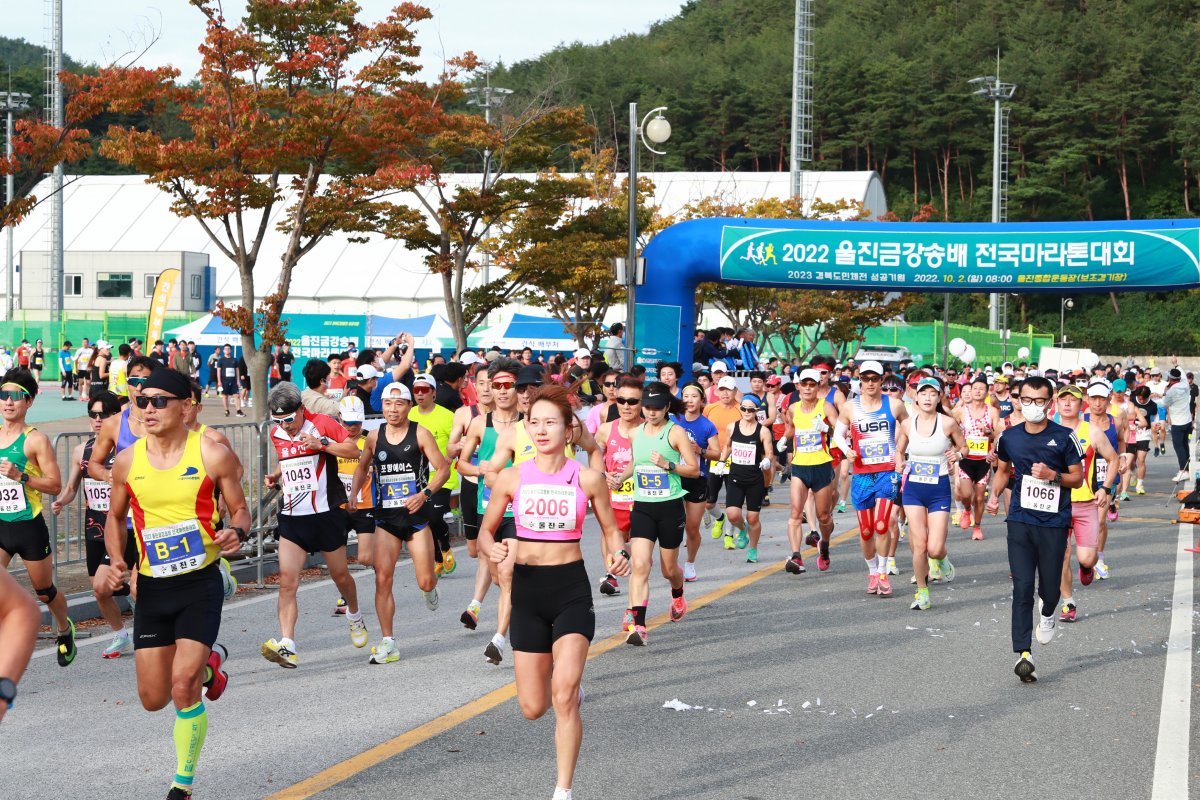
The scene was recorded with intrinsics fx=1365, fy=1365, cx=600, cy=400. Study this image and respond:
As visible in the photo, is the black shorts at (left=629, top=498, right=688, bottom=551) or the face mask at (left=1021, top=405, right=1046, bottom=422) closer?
the face mask at (left=1021, top=405, right=1046, bottom=422)

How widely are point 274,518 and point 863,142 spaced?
86428mm

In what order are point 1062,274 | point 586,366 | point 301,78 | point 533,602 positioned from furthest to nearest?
point 1062,274 < point 301,78 < point 586,366 < point 533,602

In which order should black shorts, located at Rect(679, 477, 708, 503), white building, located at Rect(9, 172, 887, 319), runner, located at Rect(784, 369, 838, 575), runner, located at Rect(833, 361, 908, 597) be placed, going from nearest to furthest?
black shorts, located at Rect(679, 477, 708, 503)
runner, located at Rect(833, 361, 908, 597)
runner, located at Rect(784, 369, 838, 575)
white building, located at Rect(9, 172, 887, 319)

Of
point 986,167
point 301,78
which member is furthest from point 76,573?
point 986,167

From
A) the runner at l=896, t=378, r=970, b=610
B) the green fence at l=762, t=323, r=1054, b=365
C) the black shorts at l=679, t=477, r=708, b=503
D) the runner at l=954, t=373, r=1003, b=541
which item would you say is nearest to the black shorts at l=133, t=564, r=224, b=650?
the black shorts at l=679, t=477, r=708, b=503

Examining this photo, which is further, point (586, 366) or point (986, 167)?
point (986, 167)

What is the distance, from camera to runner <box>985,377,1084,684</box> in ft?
27.5

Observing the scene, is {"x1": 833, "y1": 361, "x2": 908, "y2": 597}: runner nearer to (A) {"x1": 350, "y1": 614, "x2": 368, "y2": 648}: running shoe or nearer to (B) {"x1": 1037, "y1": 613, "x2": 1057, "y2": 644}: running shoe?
(B) {"x1": 1037, "y1": 613, "x2": 1057, "y2": 644}: running shoe

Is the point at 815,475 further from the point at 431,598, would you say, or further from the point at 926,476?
the point at 431,598

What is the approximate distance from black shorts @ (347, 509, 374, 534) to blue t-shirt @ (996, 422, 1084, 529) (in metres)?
4.17

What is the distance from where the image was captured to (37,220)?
215 feet

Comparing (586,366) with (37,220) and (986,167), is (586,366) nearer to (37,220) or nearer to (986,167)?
(37,220)

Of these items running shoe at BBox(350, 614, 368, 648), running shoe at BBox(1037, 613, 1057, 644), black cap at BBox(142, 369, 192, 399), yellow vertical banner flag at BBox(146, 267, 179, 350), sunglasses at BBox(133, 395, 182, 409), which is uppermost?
yellow vertical banner flag at BBox(146, 267, 179, 350)

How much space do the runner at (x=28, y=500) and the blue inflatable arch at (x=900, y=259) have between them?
15907 mm
